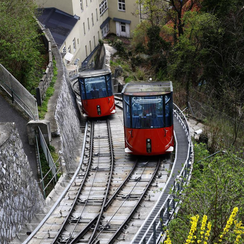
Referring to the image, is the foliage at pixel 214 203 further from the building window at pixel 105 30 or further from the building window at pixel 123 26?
the building window at pixel 123 26

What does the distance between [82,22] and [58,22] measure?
5810mm

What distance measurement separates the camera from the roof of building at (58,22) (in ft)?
139

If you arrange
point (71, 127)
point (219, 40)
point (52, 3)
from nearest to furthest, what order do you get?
point (71, 127) < point (219, 40) < point (52, 3)

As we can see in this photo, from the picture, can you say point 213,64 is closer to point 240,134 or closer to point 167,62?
point 167,62

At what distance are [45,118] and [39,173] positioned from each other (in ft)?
13.9

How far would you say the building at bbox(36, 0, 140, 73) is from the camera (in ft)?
142

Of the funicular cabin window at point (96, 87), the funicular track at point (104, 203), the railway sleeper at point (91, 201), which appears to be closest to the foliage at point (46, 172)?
the funicular track at point (104, 203)

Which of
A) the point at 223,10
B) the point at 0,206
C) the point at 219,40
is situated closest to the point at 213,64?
the point at 219,40

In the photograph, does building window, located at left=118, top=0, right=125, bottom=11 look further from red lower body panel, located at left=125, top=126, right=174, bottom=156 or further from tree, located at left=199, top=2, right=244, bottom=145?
red lower body panel, located at left=125, top=126, right=174, bottom=156

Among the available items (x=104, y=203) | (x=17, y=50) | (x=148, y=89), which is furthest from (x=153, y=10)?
(x=104, y=203)

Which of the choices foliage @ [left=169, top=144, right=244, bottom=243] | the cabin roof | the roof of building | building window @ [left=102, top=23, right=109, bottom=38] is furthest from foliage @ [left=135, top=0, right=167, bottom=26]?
foliage @ [left=169, top=144, right=244, bottom=243]

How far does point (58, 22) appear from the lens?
4434 cm

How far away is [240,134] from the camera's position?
23.8m

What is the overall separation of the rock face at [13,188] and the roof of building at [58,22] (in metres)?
29.0
